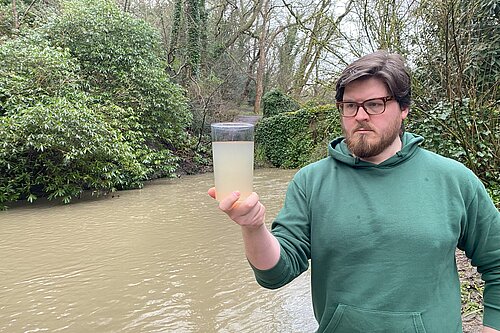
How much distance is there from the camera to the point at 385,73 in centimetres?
132

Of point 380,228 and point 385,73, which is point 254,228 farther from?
point 385,73

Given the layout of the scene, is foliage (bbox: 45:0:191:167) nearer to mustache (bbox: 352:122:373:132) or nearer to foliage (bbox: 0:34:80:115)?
foliage (bbox: 0:34:80:115)

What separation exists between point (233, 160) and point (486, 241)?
86cm

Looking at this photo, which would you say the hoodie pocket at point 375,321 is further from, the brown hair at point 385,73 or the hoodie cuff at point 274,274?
the brown hair at point 385,73

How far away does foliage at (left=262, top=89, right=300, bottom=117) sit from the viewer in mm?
20234

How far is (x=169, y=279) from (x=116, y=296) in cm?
66

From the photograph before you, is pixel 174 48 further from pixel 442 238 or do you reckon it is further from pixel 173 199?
pixel 442 238

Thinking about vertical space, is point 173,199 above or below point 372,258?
below

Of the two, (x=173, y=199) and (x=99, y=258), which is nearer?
(x=99, y=258)

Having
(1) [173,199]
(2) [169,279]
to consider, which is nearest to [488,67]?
(2) [169,279]

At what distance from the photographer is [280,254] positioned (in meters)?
1.22

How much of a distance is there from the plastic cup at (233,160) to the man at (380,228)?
0.11m

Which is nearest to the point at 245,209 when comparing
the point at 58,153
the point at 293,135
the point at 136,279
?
the point at 136,279

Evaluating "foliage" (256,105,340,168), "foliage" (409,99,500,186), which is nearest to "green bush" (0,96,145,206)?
"foliage" (409,99,500,186)
